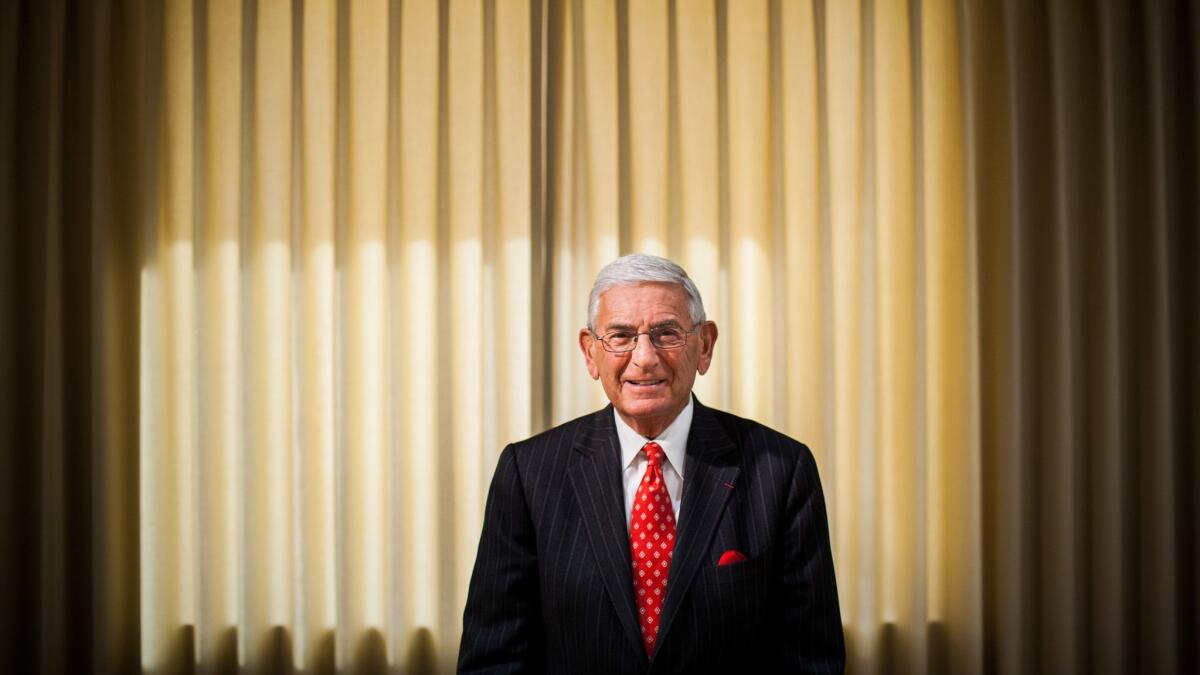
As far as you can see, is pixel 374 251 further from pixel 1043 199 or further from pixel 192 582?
Answer: pixel 1043 199

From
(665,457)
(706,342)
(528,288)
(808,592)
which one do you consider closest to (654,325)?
(706,342)

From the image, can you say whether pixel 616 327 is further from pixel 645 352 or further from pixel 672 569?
pixel 672 569

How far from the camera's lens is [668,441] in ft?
5.05

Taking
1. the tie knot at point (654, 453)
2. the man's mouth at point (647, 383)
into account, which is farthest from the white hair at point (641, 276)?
the tie knot at point (654, 453)

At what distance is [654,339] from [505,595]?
22.2 inches

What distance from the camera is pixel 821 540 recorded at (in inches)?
59.7

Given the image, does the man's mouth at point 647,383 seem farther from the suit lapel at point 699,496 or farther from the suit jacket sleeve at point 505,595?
the suit jacket sleeve at point 505,595

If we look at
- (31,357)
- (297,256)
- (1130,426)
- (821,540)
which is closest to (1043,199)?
(1130,426)

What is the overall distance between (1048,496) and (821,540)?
1.24 metres

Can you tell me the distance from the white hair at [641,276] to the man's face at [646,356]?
0.01 meters

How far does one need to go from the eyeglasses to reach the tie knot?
0.19 metres

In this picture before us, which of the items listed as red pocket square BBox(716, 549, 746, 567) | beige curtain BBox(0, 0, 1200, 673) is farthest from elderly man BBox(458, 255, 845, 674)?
beige curtain BBox(0, 0, 1200, 673)

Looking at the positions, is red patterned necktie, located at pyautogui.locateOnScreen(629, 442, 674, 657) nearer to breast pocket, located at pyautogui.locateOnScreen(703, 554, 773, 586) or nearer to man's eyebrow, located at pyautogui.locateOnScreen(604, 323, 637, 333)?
breast pocket, located at pyautogui.locateOnScreen(703, 554, 773, 586)

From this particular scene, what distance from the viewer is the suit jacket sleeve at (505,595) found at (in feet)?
4.92
